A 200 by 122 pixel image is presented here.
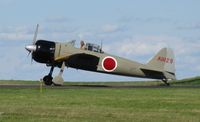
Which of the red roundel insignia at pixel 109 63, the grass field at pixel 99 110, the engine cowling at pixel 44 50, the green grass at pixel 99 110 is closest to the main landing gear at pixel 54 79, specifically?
the engine cowling at pixel 44 50

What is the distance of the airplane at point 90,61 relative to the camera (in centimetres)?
3866

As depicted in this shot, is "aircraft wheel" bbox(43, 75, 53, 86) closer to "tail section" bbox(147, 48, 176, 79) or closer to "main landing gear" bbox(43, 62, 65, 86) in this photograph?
"main landing gear" bbox(43, 62, 65, 86)

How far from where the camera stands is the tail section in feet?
137

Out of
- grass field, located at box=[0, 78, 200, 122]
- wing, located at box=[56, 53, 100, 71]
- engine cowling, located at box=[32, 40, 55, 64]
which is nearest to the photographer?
grass field, located at box=[0, 78, 200, 122]

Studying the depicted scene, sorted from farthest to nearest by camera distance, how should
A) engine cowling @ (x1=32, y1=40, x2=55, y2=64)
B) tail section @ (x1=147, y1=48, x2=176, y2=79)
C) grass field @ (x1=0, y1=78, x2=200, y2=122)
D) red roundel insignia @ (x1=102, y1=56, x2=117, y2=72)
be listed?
tail section @ (x1=147, y1=48, x2=176, y2=79) < red roundel insignia @ (x1=102, y1=56, x2=117, y2=72) < engine cowling @ (x1=32, y1=40, x2=55, y2=64) < grass field @ (x1=0, y1=78, x2=200, y2=122)

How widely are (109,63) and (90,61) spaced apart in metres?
1.33

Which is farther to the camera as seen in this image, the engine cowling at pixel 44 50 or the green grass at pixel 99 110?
the engine cowling at pixel 44 50

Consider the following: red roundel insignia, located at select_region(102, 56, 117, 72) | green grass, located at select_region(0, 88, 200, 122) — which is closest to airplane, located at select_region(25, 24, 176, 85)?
red roundel insignia, located at select_region(102, 56, 117, 72)

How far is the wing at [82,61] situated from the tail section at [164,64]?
4.38 m

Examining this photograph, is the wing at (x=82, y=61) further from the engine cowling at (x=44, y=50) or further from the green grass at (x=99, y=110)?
the green grass at (x=99, y=110)

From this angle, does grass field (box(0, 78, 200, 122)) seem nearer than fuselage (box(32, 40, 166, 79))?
Yes

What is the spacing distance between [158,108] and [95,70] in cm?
2095

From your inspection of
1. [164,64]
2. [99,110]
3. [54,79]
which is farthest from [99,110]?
[164,64]

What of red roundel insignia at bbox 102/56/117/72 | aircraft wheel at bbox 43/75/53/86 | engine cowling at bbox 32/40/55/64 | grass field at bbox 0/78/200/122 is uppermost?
engine cowling at bbox 32/40/55/64
